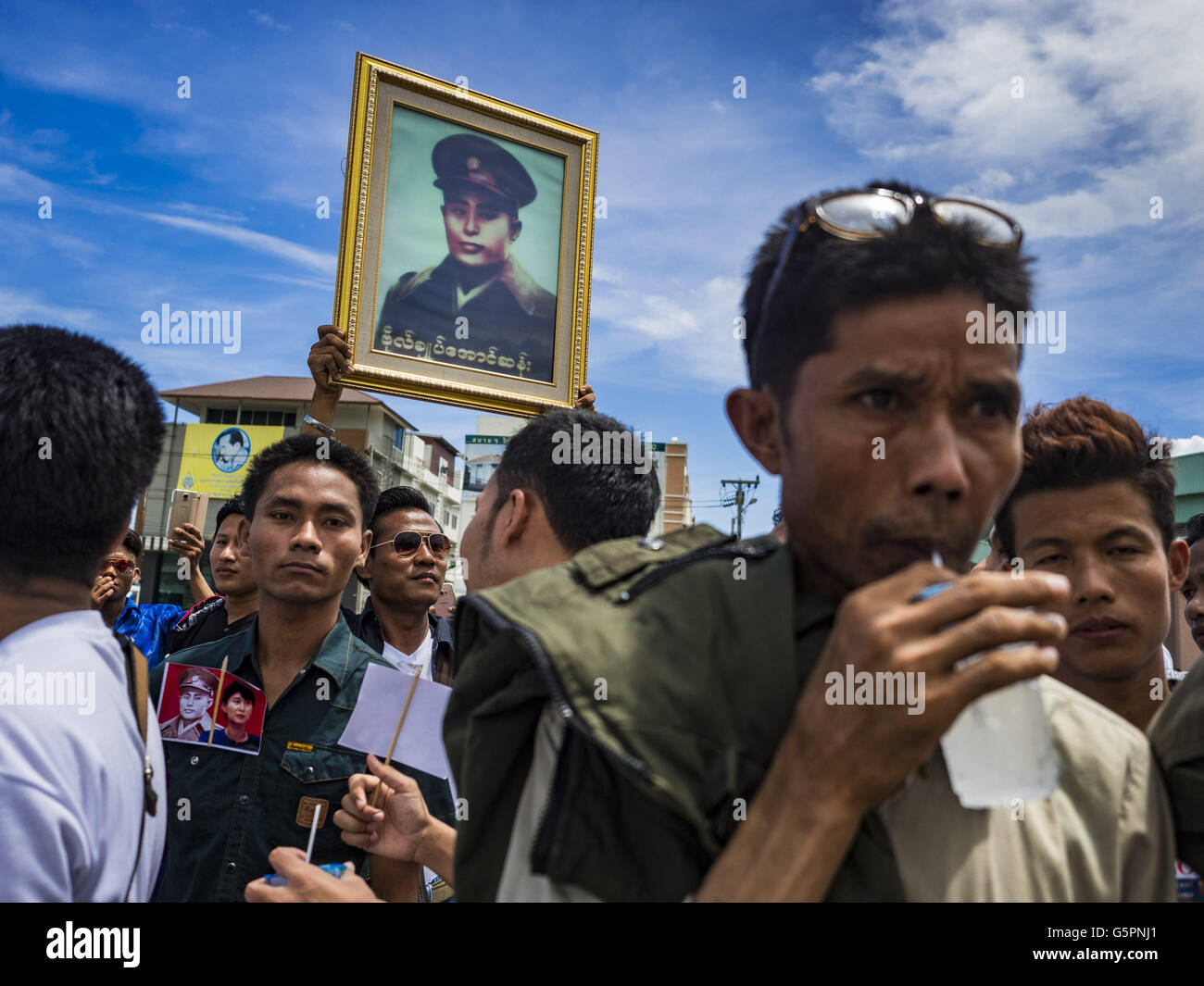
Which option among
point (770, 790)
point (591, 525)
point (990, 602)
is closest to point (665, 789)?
point (770, 790)

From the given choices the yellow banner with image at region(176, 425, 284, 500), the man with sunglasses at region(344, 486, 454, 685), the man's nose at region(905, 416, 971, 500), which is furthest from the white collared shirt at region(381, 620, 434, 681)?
the yellow banner with image at region(176, 425, 284, 500)

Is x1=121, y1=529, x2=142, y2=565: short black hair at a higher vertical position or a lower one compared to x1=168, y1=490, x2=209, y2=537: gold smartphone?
lower

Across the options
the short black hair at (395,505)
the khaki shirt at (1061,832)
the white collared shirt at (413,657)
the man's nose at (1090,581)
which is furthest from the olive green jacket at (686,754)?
the short black hair at (395,505)

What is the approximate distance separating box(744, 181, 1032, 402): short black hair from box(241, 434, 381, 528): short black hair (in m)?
2.50

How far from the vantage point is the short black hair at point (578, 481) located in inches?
84.7

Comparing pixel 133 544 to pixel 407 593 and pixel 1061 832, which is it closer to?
pixel 407 593

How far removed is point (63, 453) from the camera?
4.62ft

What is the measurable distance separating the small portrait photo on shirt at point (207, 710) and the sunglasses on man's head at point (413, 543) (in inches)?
66.8

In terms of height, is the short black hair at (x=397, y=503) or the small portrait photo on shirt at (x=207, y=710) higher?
the short black hair at (x=397, y=503)

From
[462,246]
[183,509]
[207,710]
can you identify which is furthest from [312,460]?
[183,509]

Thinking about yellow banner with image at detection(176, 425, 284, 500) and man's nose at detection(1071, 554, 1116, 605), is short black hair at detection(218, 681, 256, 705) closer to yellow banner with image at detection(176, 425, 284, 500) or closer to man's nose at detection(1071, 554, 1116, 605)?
man's nose at detection(1071, 554, 1116, 605)

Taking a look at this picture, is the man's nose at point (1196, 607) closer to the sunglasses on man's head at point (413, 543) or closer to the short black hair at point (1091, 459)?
the short black hair at point (1091, 459)

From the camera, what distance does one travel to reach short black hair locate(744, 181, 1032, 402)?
109cm
